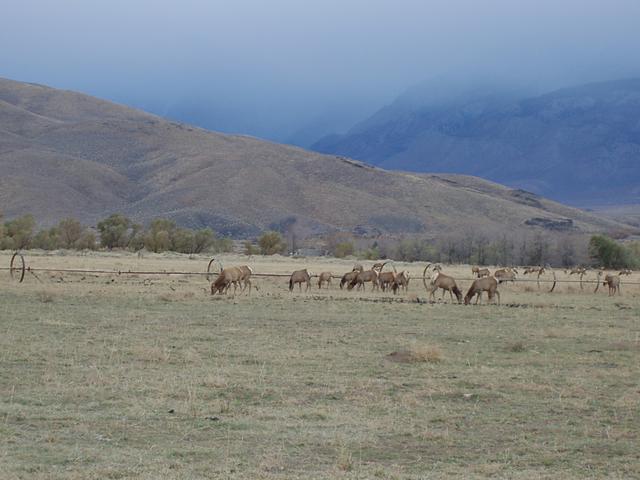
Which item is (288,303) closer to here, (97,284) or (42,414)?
(97,284)

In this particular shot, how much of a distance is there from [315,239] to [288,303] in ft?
255

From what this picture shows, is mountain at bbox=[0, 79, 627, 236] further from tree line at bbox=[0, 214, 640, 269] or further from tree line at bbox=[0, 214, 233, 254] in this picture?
tree line at bbox=[0, 214, 233, 254]

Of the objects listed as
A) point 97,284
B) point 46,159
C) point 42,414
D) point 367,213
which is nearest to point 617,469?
point 42,414

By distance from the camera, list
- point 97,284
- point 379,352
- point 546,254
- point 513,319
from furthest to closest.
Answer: point 546,254 < point 97,284 < point 513,319 < point 379,352

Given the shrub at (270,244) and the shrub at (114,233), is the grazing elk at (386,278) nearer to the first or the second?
the shrub at (270,244)

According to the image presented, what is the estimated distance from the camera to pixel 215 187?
12594cm

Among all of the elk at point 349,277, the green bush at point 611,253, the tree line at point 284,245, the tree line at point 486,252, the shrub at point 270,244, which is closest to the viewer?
the elk at point 349,277

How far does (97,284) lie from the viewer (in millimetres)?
34156

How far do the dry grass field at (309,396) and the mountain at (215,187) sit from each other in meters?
90.0

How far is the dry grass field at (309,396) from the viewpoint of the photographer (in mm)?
9570

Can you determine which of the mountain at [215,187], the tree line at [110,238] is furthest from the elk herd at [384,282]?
the mountain at [215,187]

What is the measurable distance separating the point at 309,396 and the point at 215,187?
114170 millimetres

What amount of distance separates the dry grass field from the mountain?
90024mm

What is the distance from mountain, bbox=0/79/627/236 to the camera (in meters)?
118
